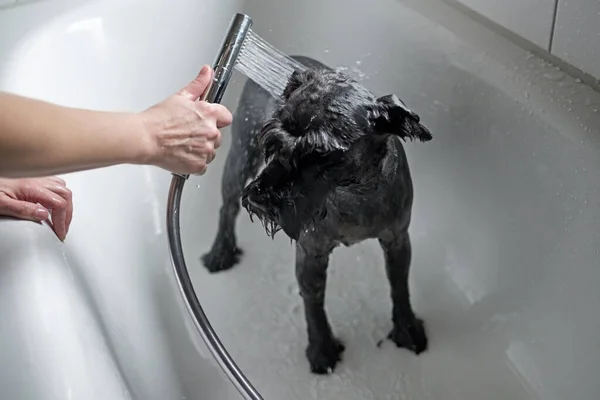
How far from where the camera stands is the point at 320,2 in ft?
5.41

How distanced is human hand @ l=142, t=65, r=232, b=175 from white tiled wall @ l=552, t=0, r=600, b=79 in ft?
1.95

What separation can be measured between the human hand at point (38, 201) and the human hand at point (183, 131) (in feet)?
0.60

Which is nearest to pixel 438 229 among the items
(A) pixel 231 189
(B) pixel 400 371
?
(B) pixel 400 371

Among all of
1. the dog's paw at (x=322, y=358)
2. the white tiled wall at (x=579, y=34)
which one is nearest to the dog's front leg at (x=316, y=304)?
the dog's paw at (x=322, y=358)

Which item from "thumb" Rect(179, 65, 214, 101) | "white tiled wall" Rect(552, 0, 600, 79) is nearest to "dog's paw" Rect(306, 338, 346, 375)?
"thumb" Rect(179, 65, 214, 101)

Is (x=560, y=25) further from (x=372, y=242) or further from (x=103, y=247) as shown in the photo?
(x=103, y=247)

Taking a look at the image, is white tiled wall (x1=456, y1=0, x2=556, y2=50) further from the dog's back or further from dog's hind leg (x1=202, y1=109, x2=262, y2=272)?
dog's hind leg (x1=202, y1=109, x2=262, y2=272)

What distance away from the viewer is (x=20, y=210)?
0.93 meters

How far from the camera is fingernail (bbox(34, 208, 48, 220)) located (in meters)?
0.94

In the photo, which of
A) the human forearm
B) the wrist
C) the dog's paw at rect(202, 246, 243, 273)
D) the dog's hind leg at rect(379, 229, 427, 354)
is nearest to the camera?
the human forearm

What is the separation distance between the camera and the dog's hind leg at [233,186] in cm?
136

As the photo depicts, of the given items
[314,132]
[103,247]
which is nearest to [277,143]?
[314,132]

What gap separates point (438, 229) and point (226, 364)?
0.65m

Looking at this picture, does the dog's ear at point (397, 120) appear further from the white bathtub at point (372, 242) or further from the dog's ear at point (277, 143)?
the white bathtub at point (372, 242)
